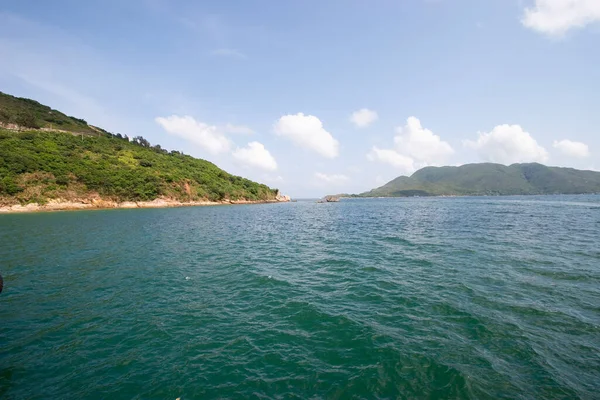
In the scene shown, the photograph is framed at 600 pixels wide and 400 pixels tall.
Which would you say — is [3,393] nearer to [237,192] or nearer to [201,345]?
[201,345]

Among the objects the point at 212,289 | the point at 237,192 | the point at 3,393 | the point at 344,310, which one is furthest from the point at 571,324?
the point at 237,192

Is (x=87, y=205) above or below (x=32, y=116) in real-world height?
below

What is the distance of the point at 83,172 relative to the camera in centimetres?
8162

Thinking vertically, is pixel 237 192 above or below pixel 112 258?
above

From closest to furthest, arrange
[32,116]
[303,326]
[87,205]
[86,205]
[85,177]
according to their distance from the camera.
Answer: [303,326]
[86,205]
[87,205]
[85,177]
[32,116]

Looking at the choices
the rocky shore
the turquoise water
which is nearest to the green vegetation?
the rocky shore

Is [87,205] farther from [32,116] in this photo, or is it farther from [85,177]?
[32,116]

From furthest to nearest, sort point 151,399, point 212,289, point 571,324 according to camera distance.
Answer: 1. point 212,289
2. point 571,324
3. point 151,399

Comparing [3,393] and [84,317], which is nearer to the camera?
[3,393]

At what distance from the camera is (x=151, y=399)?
650 centimetres

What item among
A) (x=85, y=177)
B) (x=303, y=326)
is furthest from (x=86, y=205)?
(x=303, y=326)

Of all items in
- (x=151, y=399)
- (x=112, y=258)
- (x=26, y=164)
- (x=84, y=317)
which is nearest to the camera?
(x=151, y=399)

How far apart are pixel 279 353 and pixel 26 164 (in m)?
103

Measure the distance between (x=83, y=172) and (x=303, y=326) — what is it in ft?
337
